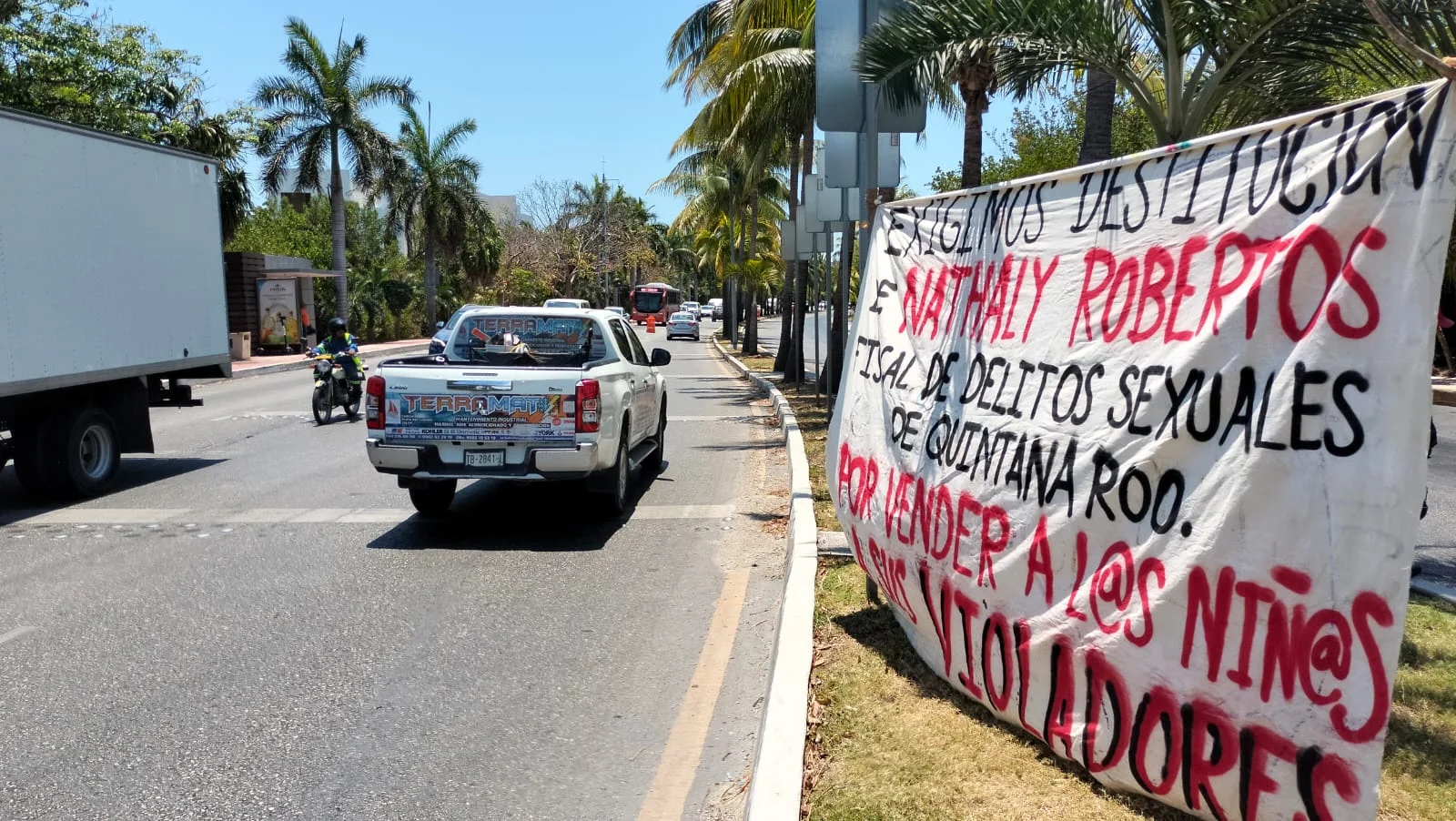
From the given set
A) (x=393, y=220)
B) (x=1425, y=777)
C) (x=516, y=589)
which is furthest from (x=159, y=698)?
(x=393, y=220)

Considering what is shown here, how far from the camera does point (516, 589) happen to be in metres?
7.01

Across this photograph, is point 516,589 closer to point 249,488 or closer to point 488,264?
point 249,488

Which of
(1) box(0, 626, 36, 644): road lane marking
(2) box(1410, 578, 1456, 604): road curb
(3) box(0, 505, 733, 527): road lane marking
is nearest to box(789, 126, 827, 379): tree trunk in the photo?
(3) box(0, 505, 733, 527): road lane marking

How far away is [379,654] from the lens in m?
5.71

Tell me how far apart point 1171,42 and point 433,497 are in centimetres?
642

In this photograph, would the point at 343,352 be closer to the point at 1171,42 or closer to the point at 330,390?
the point at 330,390

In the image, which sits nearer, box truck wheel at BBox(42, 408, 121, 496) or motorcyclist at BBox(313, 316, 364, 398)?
box truck wheel at BBox(42, 408, 121, 496)

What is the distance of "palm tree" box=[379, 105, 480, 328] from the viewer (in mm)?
48875

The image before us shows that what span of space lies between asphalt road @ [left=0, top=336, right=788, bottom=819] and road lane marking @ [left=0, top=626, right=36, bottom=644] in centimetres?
2

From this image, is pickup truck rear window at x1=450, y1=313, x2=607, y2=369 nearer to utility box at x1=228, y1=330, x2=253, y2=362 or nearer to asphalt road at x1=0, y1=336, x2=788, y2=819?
asphalt road at x1=0, y1=336, x2=788, y2=819

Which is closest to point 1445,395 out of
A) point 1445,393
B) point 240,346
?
point 1445,393

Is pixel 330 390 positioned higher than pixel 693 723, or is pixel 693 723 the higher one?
pixel 330 390

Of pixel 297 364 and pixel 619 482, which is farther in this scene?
pixel 297 364

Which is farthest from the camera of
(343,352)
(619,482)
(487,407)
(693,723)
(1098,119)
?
(343,352)
